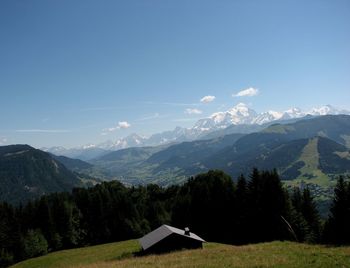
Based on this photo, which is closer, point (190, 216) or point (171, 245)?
point (171, 245)

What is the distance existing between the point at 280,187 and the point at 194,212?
24.6 metres

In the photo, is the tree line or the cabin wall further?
the tree line

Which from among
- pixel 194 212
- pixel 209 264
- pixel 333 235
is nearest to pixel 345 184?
Answer: pixel 333 235

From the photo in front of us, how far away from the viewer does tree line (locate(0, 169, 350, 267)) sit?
6112 cm

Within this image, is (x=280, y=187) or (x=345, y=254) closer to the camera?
(x=345, y=254)

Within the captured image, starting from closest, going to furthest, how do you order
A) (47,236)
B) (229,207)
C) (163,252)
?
(163,252)
(229,207)
(47,236)

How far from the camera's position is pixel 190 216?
80500mm

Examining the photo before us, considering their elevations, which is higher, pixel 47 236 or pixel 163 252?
pixel 163 252

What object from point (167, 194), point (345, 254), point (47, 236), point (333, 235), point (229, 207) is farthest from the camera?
point (167, 194)

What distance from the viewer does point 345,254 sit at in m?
25.9

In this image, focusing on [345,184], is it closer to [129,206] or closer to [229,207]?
[229,207]

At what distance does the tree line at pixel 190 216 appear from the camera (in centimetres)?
6112

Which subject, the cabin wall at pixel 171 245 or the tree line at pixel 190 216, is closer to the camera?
the cabin wall at pixel 171 245

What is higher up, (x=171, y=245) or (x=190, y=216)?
(x=171, y=245)
